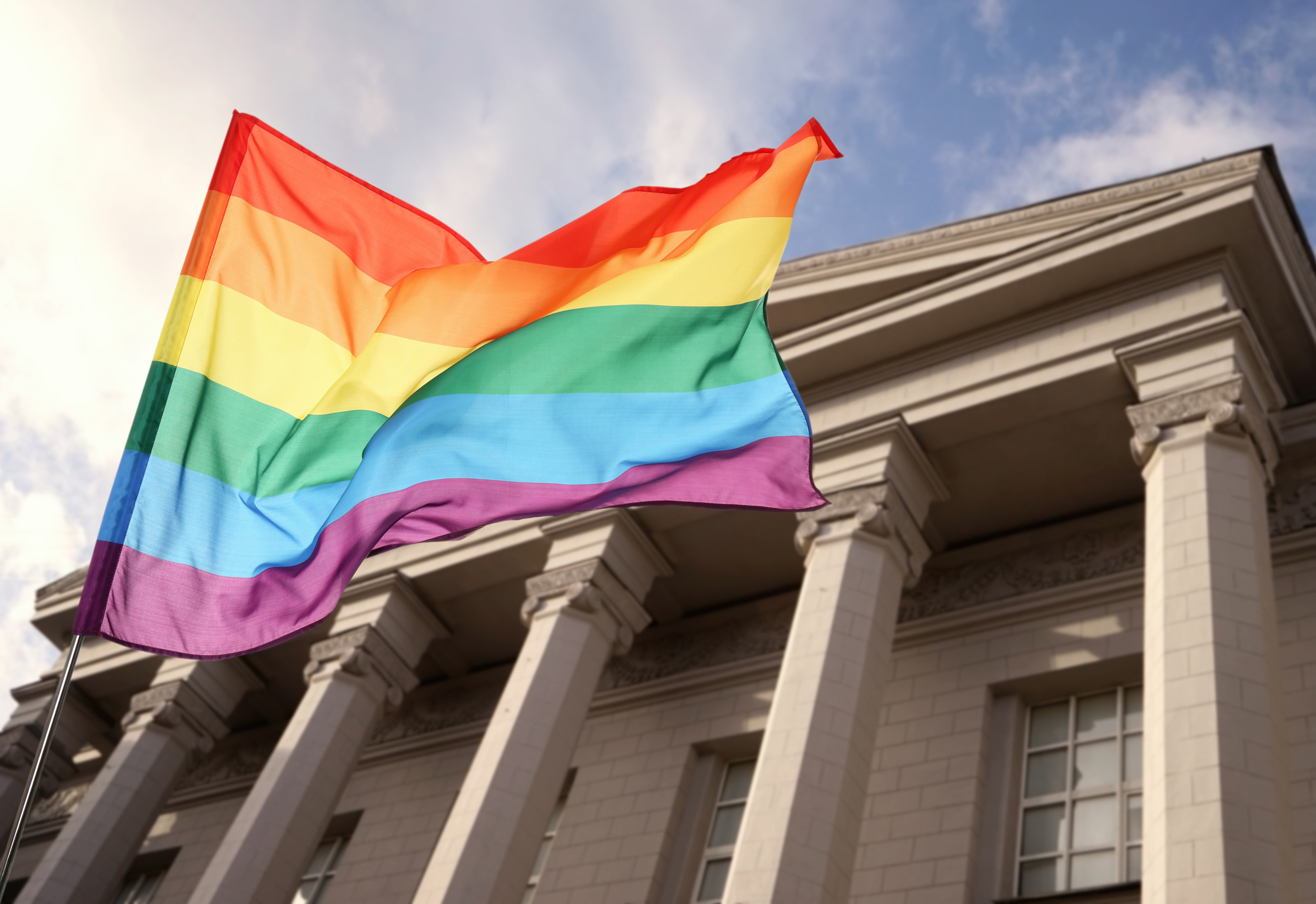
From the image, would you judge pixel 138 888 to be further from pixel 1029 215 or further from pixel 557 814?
pixel 1029 215

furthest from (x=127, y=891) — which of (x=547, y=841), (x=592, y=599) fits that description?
(x=592, y=599)

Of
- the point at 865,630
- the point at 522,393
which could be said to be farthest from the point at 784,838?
the point at 522,393

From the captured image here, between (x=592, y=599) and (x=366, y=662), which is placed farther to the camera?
(x=366, y=662)

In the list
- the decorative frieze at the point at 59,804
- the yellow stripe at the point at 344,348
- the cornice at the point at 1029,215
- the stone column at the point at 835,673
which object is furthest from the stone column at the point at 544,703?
the decorative frieze at the point at 59,804

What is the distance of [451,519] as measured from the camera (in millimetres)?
7430

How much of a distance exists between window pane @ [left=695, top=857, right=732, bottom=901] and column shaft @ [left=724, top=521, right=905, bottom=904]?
154 inches

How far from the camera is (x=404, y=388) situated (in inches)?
317

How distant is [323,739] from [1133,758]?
9.88 meters

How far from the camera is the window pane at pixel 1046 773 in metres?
13.3

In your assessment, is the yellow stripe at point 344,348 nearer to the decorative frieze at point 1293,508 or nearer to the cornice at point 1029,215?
the cornice at point 1029,215

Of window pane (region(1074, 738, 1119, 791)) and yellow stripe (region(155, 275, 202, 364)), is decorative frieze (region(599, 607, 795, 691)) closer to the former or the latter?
window pane (region(1074, 738, 1119, 791))

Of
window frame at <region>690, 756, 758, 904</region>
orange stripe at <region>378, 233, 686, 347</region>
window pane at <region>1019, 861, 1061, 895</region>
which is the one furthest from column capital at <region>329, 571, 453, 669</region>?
orange stripe at <region>378, 233, 686, 347</region>

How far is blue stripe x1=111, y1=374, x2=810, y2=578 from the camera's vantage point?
6980 mm

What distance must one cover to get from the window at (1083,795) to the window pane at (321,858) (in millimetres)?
11238
